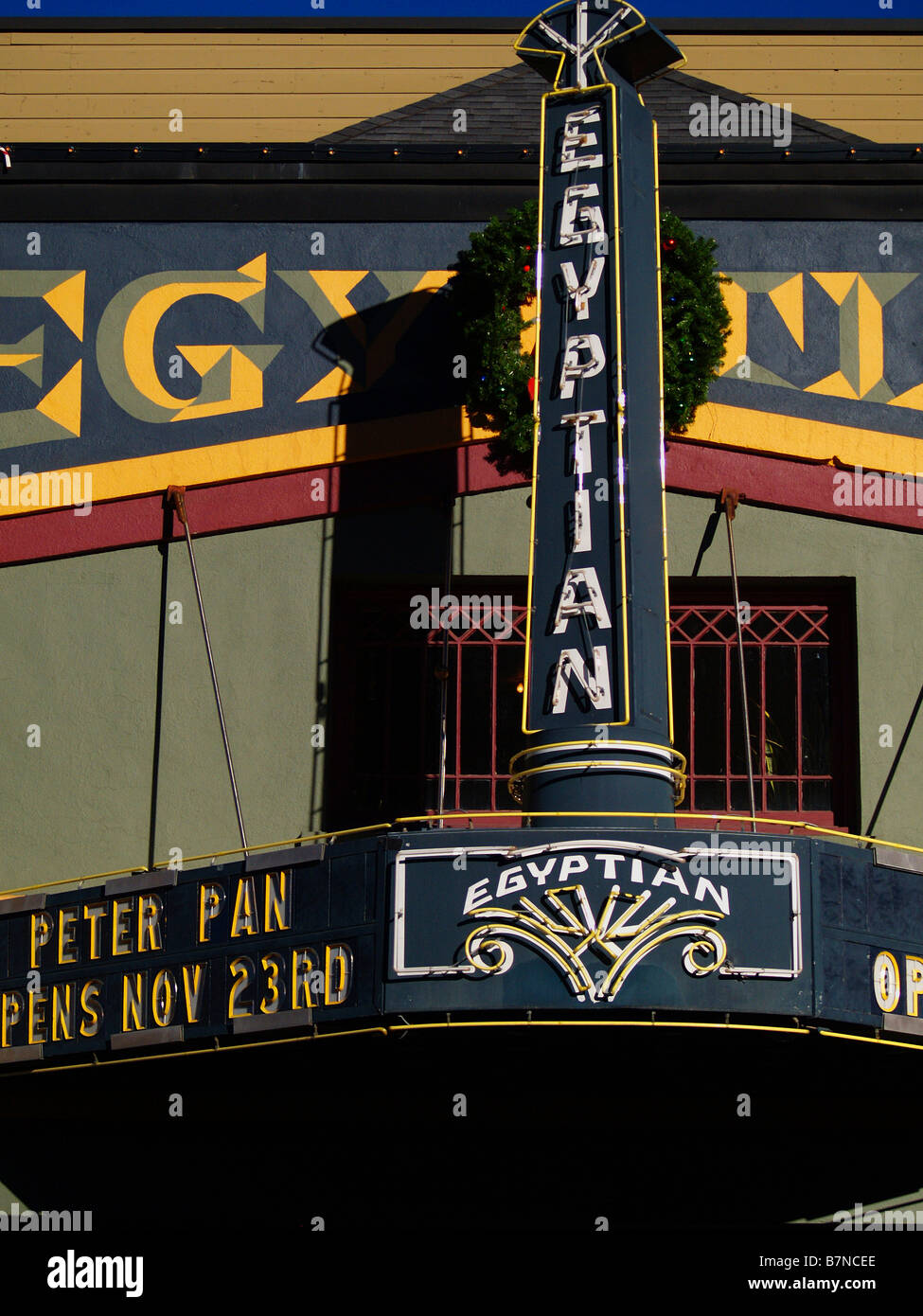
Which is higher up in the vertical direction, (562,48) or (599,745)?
(562,48)

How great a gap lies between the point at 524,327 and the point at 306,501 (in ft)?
10.5

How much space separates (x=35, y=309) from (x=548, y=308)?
719 cm

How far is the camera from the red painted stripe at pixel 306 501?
20000 mm

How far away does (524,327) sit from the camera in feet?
66.2

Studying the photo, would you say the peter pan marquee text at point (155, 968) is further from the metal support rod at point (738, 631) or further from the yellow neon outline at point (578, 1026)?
the metal support rod at point (738, 631)

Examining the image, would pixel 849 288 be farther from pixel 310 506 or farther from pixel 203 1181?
pixel 203 1181

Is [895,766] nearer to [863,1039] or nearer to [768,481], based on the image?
[768,481]

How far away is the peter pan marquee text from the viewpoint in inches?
589

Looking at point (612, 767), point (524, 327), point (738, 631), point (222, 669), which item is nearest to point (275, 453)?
point (222, 669)

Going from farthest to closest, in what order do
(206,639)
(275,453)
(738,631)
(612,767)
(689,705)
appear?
(275,453), (689,705), (206,639), (738,631), (612,767)

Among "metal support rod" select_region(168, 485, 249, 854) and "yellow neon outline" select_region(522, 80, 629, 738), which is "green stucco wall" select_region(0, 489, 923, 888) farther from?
"yellow neon outline" select_region(522, 80, 629, 738)

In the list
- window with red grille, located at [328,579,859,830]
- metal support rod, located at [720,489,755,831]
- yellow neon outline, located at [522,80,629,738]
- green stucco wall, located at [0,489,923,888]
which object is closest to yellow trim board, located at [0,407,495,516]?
green stucco wall, located at [0,489,923,888]
